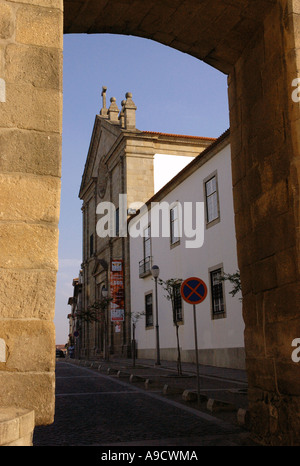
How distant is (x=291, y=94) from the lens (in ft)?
15.9

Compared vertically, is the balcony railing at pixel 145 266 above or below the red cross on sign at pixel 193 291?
above

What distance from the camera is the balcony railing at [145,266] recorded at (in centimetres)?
2623

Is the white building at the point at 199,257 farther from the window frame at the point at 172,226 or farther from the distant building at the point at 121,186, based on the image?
the distant building at the point at 121,186

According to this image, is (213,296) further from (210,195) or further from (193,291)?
(193,291)

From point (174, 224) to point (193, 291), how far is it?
13367 millimetres

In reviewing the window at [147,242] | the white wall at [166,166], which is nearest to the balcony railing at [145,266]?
the window at [147,242]

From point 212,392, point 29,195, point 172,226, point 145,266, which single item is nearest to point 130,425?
point 212,392

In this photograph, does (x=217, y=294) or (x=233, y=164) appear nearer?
(x=233, y=164)

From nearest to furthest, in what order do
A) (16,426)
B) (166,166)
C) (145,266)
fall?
(16,426)
(145,266)
(166,166)

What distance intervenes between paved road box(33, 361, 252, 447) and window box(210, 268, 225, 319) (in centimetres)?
790

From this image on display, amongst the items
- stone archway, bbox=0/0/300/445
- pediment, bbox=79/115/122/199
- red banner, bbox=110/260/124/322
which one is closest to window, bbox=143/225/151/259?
red banner, bbox=110/260/124/322

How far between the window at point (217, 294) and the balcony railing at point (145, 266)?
24.8 feet

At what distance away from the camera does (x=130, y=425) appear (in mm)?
6898
